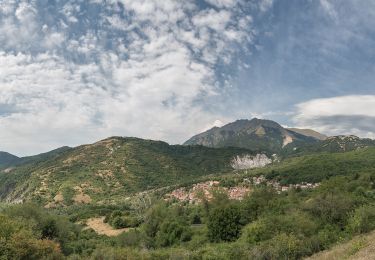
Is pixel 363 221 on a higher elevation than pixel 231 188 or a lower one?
lower

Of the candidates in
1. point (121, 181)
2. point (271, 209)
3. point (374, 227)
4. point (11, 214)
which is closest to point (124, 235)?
point (11, 214)

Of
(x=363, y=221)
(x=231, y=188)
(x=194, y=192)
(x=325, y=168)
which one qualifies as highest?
(x=325, y=168)

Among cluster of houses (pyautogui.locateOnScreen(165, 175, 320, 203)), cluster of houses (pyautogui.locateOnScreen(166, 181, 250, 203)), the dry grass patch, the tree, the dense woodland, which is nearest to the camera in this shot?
the dense woodland

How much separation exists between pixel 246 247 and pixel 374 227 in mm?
15456

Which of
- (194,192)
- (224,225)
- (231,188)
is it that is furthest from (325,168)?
(224,225)

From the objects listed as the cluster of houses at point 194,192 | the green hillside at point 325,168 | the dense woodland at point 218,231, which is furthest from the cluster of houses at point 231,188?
the dense woodland at point 218,231

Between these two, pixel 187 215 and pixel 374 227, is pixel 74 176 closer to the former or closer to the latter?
pixel 187 215

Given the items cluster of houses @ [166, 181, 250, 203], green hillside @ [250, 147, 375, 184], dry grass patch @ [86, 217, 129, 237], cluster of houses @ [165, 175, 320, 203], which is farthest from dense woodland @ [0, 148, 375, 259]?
green hillside @ [250, 147, 375, 184]

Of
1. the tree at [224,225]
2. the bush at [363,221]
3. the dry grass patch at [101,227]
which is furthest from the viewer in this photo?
the dry grass patch at [101,227]

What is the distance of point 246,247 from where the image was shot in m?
43.6

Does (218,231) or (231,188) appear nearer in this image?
(218,231)

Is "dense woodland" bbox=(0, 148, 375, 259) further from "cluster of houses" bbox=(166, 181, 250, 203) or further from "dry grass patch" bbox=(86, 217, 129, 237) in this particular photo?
"cluster of houses" bbox=(166, 181, 250, 203)

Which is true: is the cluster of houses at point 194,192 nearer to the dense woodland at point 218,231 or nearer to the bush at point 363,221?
the dense woodland at point 218,231

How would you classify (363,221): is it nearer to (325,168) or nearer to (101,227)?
(101,227)
